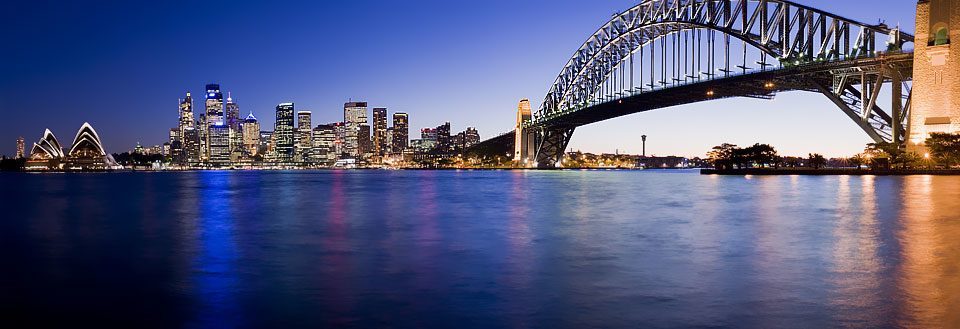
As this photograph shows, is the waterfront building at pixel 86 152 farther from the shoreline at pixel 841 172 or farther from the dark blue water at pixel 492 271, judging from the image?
the dark blue water at pixel 492 271

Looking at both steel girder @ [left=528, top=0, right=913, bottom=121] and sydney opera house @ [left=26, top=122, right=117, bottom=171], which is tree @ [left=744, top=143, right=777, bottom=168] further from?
sydney opera house @ [left=26, top=122, right=117, bottom=171]

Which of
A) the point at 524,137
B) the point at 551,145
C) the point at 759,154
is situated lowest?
the point at 759,154

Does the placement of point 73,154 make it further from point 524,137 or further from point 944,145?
point 944,145

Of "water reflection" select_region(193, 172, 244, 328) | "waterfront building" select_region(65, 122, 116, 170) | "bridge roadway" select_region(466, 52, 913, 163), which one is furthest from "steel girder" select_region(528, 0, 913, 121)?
"waterfront building" select_region(65, 122, 116, 170)

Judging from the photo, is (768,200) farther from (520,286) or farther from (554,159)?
(554,159)

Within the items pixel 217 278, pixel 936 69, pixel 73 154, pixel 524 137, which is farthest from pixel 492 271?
pixel 73 154

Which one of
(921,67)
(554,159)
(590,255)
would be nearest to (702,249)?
(590,255)
